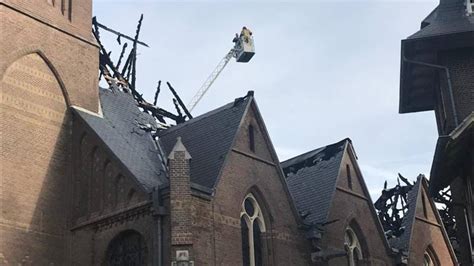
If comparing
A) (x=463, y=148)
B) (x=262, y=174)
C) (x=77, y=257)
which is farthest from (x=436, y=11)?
(x=77, y=257)

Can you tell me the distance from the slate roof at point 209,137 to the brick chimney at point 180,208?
6.24 ft

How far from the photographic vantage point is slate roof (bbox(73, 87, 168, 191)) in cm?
2589

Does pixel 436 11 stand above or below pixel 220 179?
above

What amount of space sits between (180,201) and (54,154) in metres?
5.96

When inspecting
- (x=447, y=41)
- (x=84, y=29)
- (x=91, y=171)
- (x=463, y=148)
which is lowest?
(x=463, y=148)

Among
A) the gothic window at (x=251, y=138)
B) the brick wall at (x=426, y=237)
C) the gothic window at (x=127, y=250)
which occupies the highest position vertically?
the gothic window at (x=251, y=138)

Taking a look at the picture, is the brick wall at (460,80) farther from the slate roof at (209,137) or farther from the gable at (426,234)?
the gable at (426,234)

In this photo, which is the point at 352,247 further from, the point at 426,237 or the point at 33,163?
the point at 33,163

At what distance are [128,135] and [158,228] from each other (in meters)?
6.53

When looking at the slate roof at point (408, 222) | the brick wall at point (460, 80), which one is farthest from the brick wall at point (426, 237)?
the brick wall at point (460, 80)

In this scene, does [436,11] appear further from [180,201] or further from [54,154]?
[54,154]

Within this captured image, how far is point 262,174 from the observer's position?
91.0 feet

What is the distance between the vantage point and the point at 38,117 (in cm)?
2647

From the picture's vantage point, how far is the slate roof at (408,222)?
115ft
